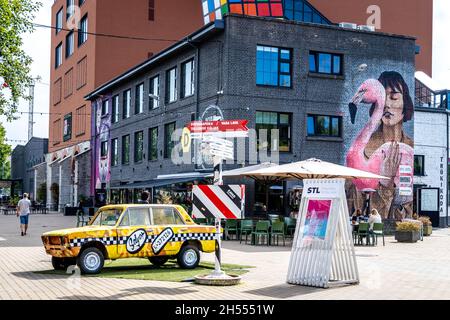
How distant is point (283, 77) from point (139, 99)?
45.5 feet

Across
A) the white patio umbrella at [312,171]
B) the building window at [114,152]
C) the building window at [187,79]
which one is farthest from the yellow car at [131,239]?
the building window at [114,152]

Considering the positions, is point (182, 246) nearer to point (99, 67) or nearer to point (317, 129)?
point (317, 129)

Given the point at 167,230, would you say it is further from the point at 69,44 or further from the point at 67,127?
the point at 69,44

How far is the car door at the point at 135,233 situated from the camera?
45.8 feet

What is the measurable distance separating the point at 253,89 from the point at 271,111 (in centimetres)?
136

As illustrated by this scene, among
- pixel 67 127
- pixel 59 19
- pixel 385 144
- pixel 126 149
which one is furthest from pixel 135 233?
pixel 59 19

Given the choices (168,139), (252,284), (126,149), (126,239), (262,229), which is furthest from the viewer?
(126,149)

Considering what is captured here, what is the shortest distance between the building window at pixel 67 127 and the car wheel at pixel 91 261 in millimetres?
47762

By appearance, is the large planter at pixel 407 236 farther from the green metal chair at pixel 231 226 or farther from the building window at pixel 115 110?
the building window at pixel 115 110

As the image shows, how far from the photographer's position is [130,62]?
51875 millimetres

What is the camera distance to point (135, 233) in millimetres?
14070

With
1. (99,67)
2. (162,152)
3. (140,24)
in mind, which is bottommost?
(162,152)

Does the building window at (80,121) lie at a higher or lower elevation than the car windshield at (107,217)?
higher
